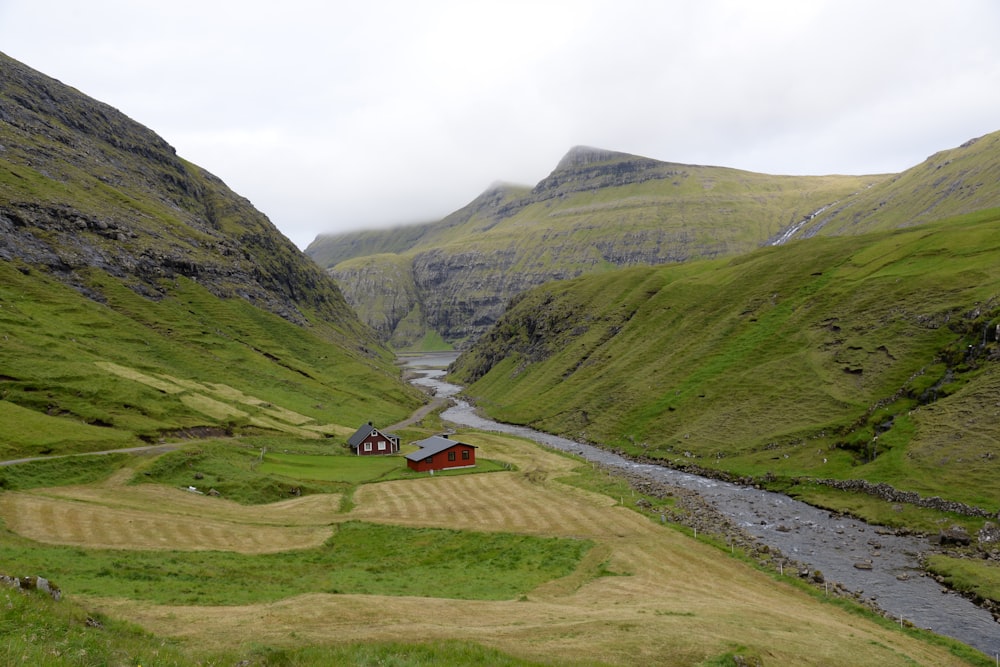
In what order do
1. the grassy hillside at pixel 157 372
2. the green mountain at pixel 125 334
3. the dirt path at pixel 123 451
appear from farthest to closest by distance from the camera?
the green mountain at pixel 125 334 → the grassy hillside at pixel 157 372 → the dirt path at pixel 123 451

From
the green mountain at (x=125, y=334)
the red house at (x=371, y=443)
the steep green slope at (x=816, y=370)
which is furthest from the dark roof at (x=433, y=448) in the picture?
the steep green slope at (x=816, y=370)

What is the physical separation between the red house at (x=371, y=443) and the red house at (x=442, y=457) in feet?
42.5

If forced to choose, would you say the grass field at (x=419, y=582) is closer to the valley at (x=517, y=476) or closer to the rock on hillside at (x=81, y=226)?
the valley at (x=517, y=476)

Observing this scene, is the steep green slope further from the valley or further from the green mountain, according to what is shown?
the green mountain

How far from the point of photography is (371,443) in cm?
10275

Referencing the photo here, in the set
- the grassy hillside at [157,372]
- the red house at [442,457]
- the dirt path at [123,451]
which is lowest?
the red house at [442,457]

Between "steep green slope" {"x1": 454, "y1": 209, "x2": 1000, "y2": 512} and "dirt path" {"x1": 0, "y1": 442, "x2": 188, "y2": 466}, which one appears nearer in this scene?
"dirt path" {"x1": 0, "y1": 442, "x2": 188, "y2": 466}

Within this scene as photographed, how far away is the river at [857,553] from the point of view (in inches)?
1565

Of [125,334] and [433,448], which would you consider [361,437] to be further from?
[125,334]

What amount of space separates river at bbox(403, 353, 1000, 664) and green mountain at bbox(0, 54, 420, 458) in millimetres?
75277

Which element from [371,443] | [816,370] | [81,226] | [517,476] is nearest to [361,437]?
[371,443]

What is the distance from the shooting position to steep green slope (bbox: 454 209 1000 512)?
231 ft

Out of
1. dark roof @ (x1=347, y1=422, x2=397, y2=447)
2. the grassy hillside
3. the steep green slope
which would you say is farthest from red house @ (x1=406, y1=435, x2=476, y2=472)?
the steep green slope

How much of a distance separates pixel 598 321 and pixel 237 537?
478 ft
